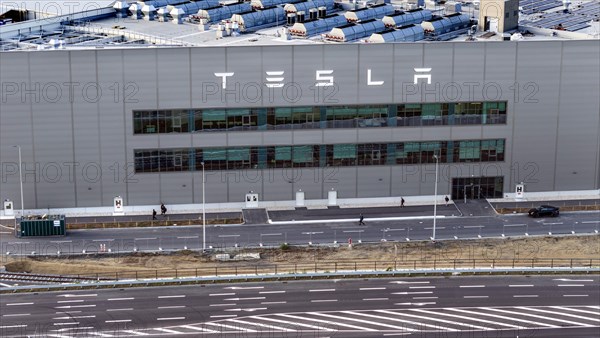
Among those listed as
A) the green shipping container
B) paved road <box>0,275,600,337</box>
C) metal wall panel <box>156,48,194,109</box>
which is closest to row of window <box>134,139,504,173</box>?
metal wall panel <box>156,48,194,109</box>

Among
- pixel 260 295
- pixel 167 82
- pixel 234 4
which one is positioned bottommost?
pixel 260 295

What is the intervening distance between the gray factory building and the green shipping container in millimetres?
6448

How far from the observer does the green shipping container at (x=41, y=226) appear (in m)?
122

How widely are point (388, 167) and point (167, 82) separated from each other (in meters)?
26.5

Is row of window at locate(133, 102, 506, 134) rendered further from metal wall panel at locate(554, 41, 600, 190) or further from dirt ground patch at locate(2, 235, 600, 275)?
dirt ground patch at locate(2, 235, 600, 275)

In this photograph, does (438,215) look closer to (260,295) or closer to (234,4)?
(260,295)

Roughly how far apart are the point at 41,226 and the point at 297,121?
2973 cm

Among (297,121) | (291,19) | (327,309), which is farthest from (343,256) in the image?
(291,19)

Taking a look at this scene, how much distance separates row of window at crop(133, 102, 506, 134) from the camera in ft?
420

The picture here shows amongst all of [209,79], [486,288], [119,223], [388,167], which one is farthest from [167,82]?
[486,288]

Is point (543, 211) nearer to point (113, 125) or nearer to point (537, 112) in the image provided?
point (537, 112)

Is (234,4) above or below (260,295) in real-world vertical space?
above

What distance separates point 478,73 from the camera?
430 feet

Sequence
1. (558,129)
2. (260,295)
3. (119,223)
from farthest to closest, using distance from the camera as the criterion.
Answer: (558,129)
(119,223)
(260,295)
